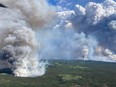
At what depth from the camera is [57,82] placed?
555 ft

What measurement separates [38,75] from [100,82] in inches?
1686

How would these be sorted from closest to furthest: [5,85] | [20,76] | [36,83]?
[5,85] < [36,83] < [20,76]

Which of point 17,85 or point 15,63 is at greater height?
point 15,63

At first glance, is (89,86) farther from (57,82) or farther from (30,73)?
(30,73)

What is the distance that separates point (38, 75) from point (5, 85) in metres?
42.3

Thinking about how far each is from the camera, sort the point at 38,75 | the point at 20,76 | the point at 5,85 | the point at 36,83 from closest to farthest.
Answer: the point at 5,85, the point at 36,83, the point at 20,76, the point at 38,75

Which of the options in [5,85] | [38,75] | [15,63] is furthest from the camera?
[38,75]

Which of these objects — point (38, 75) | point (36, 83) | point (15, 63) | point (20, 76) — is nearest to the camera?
point (15, 63)

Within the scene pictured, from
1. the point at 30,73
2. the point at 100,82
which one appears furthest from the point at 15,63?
the point at 100,82

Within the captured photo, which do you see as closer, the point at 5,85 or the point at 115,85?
the point at 5,85

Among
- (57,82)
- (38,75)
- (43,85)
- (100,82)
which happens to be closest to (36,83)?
(43,85)

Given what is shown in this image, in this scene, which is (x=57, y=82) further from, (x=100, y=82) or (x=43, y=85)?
(x=100, y=82)

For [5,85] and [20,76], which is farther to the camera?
[20,76]

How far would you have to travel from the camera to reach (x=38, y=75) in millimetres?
186250
